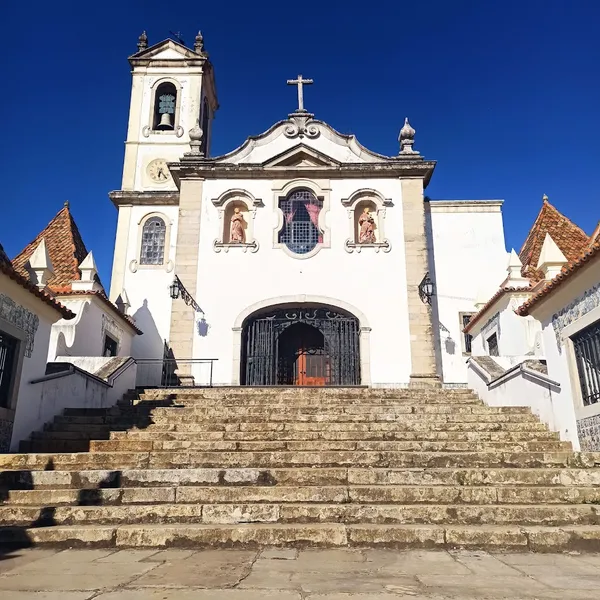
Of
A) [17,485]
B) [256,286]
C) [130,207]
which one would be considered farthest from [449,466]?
[130,207]

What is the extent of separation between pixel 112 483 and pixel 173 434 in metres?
1.99

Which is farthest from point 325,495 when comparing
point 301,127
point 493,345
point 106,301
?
point 301,127

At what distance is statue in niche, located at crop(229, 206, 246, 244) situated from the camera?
590 inches

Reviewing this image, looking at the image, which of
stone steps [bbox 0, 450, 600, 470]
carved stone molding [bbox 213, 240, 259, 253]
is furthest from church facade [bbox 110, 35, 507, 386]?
stone steps [bbox 0, 450, 600, 470]

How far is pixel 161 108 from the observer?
19.4 meters

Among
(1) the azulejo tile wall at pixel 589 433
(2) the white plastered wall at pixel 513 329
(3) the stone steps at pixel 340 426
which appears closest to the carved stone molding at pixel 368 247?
(2) the white plastered wall at pixel 513 329

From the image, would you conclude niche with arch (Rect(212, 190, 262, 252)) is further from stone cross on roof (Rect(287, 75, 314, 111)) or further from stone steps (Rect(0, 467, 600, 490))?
stone steps (Rect(0, 467, 600, 490))

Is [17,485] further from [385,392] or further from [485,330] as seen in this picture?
[485,330]

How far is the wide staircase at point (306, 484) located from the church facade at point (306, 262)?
559 cm

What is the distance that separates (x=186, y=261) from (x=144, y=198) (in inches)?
126

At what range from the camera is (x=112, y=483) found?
18.4 ft

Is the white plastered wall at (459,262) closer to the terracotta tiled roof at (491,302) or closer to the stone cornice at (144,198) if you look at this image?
the terracotta tiled roof at (491,302)

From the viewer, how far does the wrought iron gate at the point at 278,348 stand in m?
13.9

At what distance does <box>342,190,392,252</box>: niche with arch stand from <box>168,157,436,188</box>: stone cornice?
2.19ft
